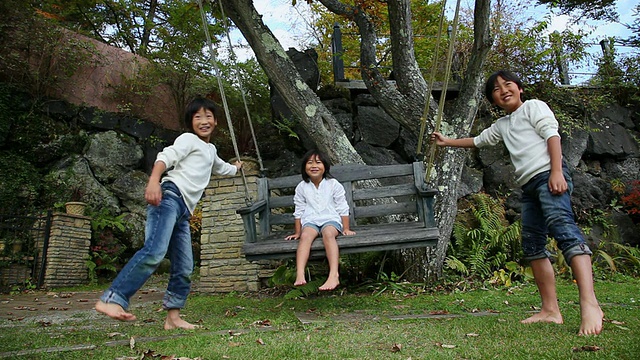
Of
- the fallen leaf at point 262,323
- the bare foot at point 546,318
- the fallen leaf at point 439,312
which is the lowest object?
the fallen leaf at point 262,323

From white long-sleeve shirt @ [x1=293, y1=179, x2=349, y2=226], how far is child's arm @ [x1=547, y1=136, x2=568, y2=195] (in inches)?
61.7

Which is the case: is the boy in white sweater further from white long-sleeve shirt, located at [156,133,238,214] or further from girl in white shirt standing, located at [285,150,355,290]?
white long-sleeve shirt, located at [156,133,238,214]

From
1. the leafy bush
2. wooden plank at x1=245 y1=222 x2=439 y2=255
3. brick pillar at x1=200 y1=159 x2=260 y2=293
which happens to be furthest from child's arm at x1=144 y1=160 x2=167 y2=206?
the leafy bush

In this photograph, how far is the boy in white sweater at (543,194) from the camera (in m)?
2.31

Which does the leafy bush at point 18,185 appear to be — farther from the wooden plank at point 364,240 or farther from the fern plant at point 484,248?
the fern plant at point 484,248

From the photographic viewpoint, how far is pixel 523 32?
7473 mm

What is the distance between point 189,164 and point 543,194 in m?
1.99

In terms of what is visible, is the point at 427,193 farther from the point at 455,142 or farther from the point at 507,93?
the point at 507,93

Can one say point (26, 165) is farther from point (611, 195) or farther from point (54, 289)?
point (611, 195)

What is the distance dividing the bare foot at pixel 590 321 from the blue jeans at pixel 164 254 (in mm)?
2091

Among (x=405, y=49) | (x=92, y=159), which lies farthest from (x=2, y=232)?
(x=405, y=49)

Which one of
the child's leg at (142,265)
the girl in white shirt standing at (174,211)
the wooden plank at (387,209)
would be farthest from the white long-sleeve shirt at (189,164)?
the wooden plank at (387,209)

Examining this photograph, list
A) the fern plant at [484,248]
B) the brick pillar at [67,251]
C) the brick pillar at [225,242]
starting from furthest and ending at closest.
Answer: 1. the brick pillar at [67,251]
2. the brick pillar at [225,242]
3. the fern plant at [484,248]

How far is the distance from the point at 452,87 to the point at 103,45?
632 cm
